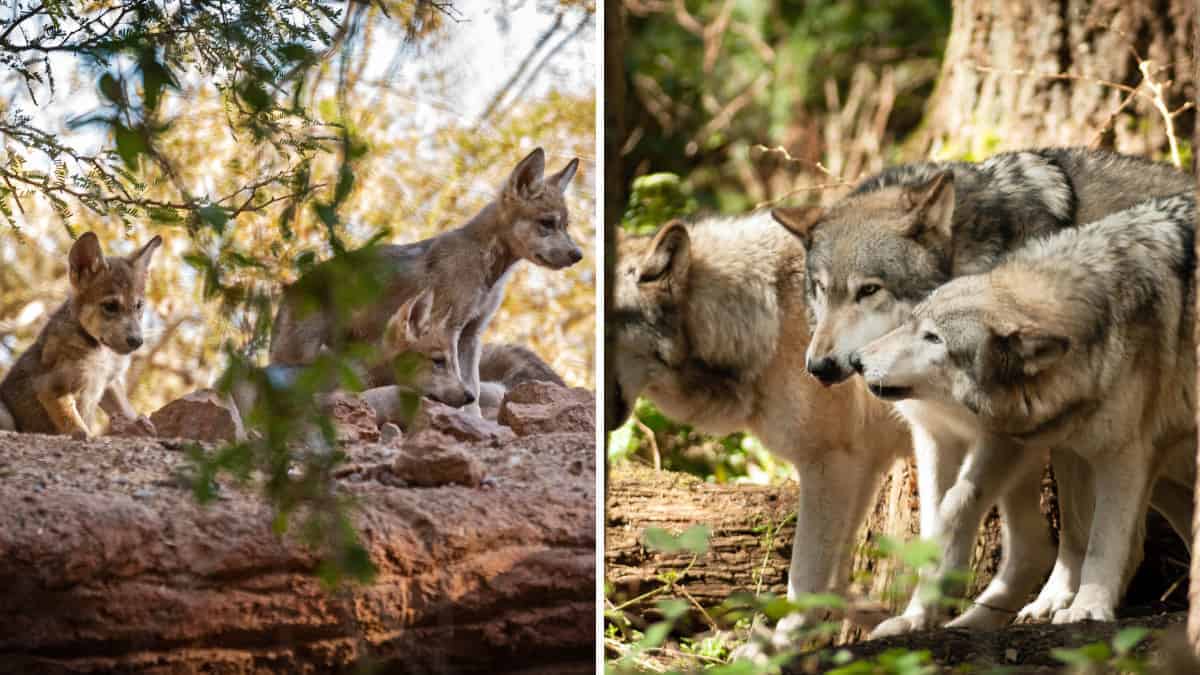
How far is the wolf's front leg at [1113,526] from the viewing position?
3.01 meters

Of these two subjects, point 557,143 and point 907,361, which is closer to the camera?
point 907,361

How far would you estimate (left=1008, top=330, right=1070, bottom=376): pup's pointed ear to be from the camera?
2.90 metres

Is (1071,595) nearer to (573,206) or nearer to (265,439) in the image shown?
(573,206)

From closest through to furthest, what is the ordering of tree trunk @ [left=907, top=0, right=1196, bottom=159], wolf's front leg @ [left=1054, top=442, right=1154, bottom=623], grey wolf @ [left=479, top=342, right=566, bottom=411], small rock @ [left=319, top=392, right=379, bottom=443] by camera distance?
1. wolf's front leg @ [left=1054, top=442, right=1154, bottom=623]
2. small rock @ [left=319, top=392, right=379, bottom=443]
3. grey wolf @ [left=479, top=342, right=566, bottom=411]
4. tree trunk @ [left=907, top=0, right=1196, bottom=159]

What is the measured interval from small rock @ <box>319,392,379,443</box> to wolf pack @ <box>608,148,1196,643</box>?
0.66 metres

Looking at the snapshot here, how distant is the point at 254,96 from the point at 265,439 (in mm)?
577

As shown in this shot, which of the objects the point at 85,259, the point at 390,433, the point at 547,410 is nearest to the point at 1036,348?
the point at 547,410

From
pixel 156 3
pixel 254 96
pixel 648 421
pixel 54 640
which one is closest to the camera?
pixel 254 96

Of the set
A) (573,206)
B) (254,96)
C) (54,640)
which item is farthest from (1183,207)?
(54,640)

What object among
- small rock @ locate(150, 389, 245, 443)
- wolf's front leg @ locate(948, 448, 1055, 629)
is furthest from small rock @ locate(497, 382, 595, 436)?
wolf's front leg @ locate(948, 448, 1055, 629)

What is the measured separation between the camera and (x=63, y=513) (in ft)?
9.26

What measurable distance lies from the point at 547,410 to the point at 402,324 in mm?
413

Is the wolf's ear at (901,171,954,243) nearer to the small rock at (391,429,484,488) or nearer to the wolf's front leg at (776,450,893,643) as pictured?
the wolf's front leg at (776,450,893,643)

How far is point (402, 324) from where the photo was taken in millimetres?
3287
